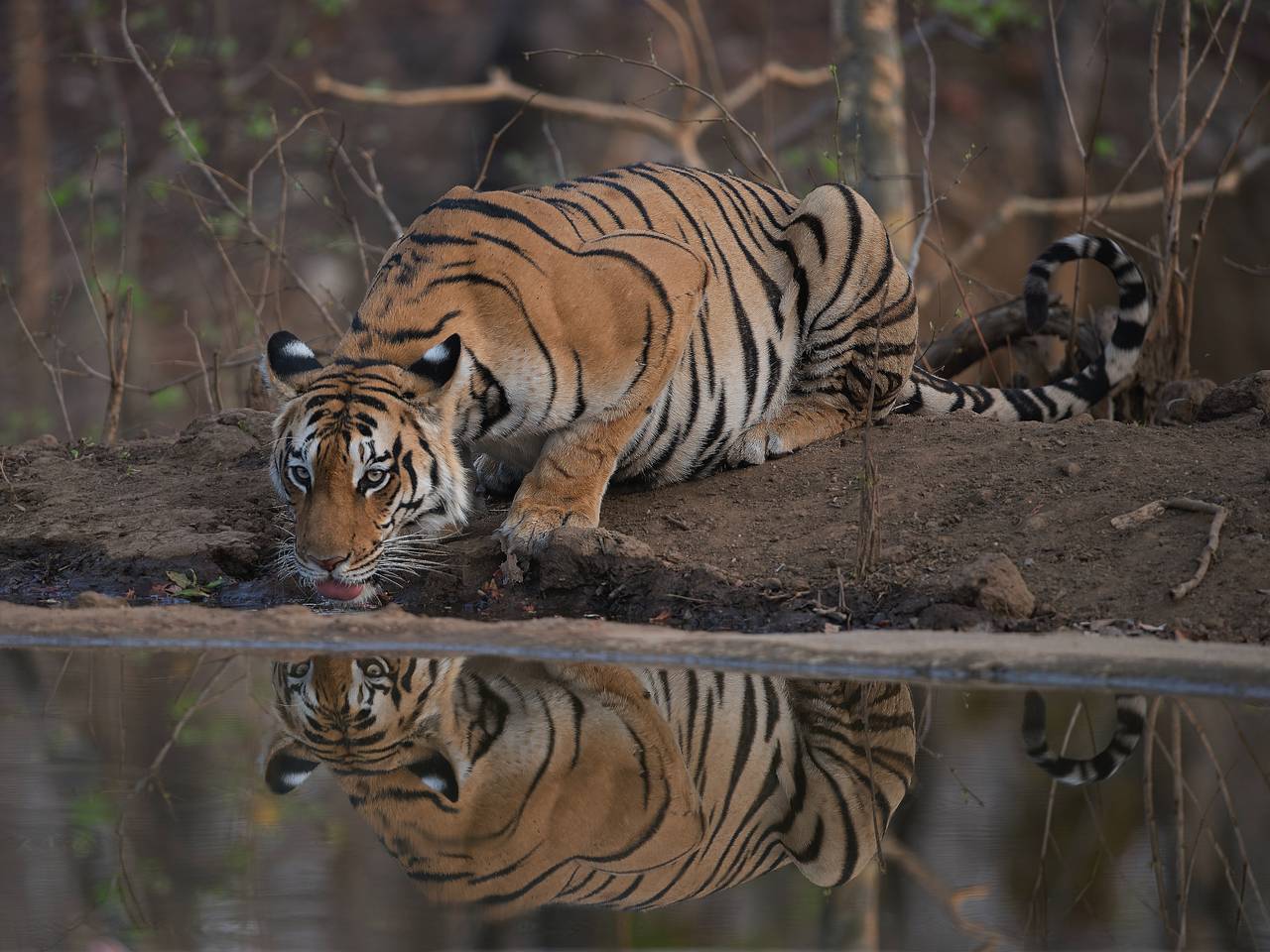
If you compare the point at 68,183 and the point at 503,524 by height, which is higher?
the point at 68,183

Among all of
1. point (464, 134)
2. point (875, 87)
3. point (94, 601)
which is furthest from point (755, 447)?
point (464, 134)

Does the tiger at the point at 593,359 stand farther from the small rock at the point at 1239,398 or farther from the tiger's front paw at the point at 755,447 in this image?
the small rock at the point at 1239,398

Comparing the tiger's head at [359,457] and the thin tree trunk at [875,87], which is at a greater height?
the thin tree trunk at [875,87]

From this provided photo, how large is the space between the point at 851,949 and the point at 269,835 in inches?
47.6

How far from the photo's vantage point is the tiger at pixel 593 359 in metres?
5.49

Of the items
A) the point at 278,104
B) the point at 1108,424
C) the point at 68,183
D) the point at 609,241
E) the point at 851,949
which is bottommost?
the point at 851,949

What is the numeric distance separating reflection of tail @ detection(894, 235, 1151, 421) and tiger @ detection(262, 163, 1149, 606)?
0.01 metres

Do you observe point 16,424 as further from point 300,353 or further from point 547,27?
point 547,27

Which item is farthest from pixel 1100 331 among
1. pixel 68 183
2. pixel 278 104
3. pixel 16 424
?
pixel 278 104

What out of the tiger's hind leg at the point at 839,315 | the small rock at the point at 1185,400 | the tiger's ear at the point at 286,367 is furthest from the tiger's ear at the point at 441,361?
the small rock at the point at 1185,400

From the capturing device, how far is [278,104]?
62.4 feet

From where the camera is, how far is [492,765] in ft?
12.3

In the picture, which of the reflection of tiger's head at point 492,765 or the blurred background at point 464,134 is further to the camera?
the blurred background at point 464,134

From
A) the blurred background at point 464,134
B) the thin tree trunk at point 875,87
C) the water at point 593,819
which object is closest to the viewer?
the water at point 593,819
